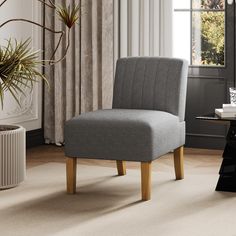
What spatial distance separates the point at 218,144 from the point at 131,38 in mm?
1182

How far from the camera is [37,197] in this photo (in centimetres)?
431

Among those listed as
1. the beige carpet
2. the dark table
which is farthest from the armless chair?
the dark table

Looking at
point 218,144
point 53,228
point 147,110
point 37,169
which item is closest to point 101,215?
point 53,228

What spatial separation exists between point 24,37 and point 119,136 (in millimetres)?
2285

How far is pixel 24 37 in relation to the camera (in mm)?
6129

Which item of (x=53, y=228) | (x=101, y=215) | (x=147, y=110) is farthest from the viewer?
(x=147, y=110)

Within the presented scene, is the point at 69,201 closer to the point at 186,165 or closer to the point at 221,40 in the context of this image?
the point at 186,165

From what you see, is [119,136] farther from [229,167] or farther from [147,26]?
[147,26]

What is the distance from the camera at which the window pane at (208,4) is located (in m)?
5.91

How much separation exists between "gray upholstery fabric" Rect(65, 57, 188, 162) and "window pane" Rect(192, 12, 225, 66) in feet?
4.29

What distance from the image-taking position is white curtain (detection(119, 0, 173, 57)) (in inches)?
235

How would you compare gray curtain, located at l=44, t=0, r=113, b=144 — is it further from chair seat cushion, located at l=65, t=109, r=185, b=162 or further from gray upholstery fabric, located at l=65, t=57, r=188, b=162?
chair seat cushion, located at l=65, t=109, r=185, b=162

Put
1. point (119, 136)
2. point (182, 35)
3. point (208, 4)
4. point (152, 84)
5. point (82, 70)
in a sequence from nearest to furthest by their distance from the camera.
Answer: point (119, 136), point (152, 84), point (208, 4), point (182, 35), point (82, 70)

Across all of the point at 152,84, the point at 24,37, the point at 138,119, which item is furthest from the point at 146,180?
the point at 24,37
